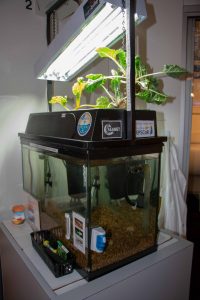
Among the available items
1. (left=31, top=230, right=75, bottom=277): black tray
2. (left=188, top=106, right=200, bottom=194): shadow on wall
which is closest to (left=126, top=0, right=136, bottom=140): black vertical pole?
(left=31, top=230, right=75, bottom=277): black tray

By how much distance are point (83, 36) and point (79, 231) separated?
662mm

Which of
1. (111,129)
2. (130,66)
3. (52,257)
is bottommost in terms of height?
(52,257)

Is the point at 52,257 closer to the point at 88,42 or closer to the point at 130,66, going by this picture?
the point at 130,66

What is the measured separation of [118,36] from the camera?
2.70 ft

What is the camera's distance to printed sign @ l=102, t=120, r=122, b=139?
0.66 m

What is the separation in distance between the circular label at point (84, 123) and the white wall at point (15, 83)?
2.05 feet

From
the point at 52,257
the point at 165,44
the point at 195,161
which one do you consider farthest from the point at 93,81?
the point at 195,161

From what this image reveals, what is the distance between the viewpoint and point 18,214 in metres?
1.12

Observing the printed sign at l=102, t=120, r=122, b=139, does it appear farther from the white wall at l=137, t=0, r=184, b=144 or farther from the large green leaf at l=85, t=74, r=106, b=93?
the white wall at l=137, t=0, r=184, b=144

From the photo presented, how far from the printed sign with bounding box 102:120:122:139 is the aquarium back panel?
0.08 meters

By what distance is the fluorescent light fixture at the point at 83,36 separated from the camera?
64cm

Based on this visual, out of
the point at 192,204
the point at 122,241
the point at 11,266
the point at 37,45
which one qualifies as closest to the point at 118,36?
the point at 37,45

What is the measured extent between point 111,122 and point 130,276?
0.49 metres

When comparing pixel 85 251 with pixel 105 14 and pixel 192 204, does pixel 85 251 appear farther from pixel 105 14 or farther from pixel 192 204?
pixel 192 204
